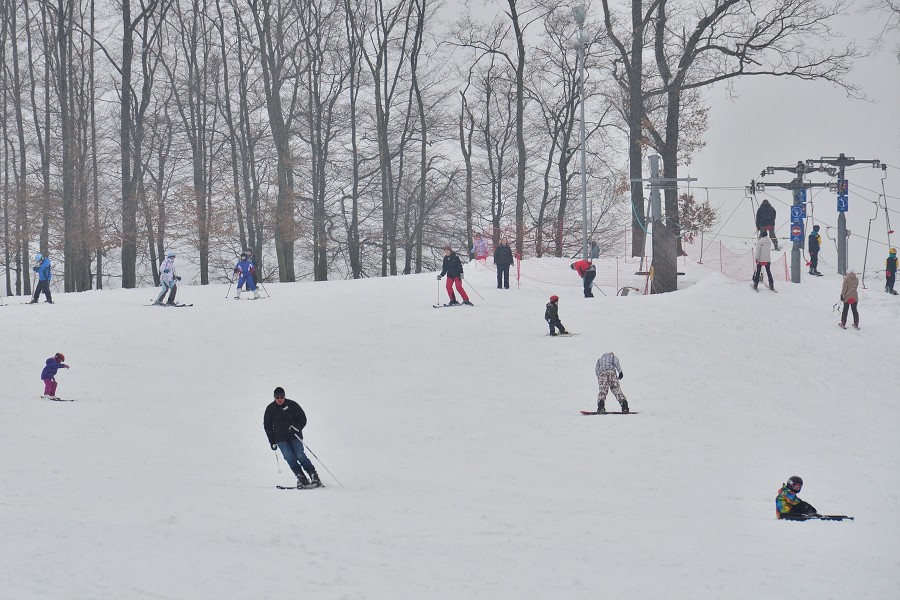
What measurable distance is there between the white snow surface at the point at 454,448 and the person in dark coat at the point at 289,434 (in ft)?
1.26

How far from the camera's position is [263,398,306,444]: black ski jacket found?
1135 cm

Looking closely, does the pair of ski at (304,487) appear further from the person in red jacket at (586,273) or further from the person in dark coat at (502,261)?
the person in dark coat at (502,261)

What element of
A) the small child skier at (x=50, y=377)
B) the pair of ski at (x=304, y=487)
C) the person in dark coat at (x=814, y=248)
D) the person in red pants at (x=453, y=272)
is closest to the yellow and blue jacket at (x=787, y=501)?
the pair of ski at (x=304, y=487)

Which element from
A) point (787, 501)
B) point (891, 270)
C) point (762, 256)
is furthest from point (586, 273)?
point (787, 501)

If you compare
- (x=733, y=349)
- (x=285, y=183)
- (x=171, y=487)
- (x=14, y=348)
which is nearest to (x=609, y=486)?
(x=171, y=487)

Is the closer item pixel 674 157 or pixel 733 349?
pixel 733 349

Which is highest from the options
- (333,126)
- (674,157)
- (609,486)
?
(333,126)

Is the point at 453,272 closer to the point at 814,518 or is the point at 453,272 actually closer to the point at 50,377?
the point at 50,377

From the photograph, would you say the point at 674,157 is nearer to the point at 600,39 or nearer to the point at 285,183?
the point at 600,39

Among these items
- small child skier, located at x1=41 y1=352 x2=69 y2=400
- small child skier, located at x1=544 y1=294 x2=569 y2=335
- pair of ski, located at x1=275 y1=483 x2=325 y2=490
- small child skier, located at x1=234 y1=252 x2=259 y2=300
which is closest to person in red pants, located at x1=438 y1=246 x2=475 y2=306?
small child skier, located at x1=544 y1=294 x2=569 y2=335

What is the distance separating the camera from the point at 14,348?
19.3m

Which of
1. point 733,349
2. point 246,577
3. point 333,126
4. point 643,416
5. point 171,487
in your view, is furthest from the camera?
point 333,126

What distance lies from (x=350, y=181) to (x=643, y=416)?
111ft

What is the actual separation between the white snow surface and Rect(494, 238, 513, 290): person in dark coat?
3.64 ft
